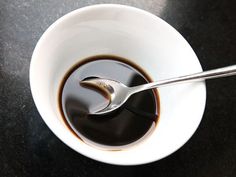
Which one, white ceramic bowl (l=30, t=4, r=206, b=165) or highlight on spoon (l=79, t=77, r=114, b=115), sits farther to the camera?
highlight on spoon (l=79, t=77, r=114, b=115)

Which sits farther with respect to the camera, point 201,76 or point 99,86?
point 99,86

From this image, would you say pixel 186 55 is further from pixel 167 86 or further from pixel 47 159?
pixel 47 159

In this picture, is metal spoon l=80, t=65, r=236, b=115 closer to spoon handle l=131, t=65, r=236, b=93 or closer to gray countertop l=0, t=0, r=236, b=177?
spoon handle l=131, t=65, r=236, b=93

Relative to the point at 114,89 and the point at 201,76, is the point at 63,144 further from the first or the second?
the point at 201,76

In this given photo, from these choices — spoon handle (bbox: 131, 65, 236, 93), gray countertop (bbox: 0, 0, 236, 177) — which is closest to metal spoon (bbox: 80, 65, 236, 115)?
spoon handle (bbox: 131, 65, 236, 93)

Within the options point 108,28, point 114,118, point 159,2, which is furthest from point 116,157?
point 159,2

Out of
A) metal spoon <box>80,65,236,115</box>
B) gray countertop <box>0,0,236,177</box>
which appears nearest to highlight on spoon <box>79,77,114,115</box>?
metal spoon <box>80,65,236,115</box>

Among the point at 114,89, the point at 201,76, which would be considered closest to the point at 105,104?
the point at 114,89

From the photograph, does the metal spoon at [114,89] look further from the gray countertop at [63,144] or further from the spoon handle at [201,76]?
the gray countertop at [63,144]
